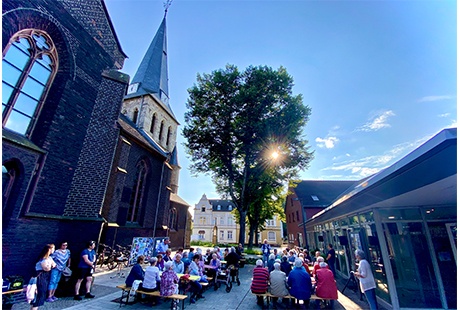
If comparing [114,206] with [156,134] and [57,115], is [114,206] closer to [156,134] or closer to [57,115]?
[57,115]

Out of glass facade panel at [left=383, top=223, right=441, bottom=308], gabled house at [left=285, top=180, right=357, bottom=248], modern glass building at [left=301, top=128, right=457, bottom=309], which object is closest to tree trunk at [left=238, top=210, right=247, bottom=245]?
gabled house at [left=285, top=180, right=357, bottom=248]

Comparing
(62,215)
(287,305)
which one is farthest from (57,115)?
(287,305)

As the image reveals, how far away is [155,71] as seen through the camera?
1158 inches

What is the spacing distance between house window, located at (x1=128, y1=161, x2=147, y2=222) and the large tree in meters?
5.30

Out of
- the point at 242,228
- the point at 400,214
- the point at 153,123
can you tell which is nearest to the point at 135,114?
the point at 153,123

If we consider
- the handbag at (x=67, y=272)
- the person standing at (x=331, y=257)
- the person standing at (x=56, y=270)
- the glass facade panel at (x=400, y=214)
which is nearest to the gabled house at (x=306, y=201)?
the person standing at (x=331, y=257)

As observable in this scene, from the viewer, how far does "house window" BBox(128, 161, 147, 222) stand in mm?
15587

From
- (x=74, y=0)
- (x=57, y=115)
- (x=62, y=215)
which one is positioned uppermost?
(x=74, y=0)

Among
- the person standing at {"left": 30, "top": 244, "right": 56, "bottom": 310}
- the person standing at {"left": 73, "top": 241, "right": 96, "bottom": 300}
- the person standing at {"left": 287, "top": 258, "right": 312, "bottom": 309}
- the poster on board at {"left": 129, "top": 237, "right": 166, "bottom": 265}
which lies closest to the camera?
the person standing at {"left": 30, "top": 244, "right": 56, "bottom": 310}

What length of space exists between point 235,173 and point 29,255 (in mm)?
16012

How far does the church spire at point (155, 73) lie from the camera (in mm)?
27312

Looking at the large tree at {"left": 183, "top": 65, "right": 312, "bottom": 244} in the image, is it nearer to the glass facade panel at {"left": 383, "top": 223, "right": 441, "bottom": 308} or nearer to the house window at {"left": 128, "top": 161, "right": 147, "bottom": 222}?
the house window at {"left": 128, "top": 161, "right": 147, "bottom": 222}

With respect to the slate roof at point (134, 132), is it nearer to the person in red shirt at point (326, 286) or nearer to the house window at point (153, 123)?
the house window at point (153, 123)

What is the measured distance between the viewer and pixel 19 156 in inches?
268
